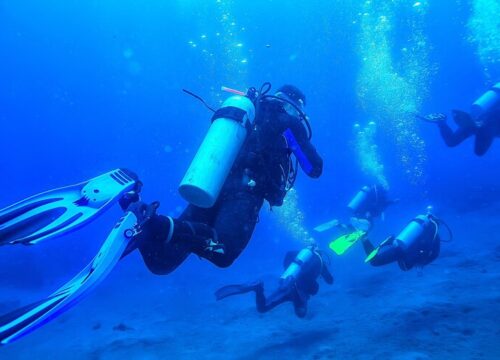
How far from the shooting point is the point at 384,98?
65.7m

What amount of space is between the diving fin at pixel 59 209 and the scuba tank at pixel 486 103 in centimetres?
809

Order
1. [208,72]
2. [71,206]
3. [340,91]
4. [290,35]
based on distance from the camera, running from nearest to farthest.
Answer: [71,206] → [290,35] → [208,72] → [340,91]

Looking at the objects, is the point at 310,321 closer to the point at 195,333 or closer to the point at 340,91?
the point at 195,333

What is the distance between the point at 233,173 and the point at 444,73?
10980 cm

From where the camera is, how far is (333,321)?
8258 mm

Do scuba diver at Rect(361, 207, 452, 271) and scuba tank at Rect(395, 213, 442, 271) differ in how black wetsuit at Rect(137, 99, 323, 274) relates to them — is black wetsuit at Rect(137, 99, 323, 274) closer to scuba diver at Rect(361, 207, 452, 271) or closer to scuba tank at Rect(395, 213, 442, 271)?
scuba diver at Rect(361, 207, 452, 271)

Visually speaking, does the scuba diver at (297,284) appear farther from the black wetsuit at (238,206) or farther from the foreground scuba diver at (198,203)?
the foreground scuba diver at (198,203)

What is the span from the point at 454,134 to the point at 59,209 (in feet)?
30.2

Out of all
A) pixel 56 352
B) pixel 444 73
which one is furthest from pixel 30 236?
pixel 444 73

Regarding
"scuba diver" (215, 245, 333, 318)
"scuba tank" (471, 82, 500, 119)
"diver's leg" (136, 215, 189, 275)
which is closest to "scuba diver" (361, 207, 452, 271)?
"scuba diver" (215, 245, 333, 318)

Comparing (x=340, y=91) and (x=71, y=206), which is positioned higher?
(x=340, y=91)

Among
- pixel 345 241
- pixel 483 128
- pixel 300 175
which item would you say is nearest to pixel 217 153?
pixel 345 241

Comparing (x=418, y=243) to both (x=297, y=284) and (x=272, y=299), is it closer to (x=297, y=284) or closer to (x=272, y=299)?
(x=297, y=284)

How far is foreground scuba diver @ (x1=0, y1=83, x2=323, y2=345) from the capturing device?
272cm
